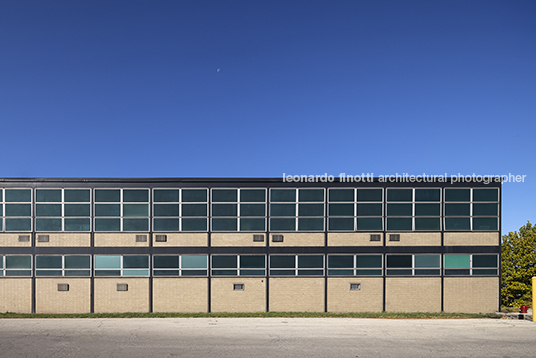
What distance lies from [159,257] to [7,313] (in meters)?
9.01

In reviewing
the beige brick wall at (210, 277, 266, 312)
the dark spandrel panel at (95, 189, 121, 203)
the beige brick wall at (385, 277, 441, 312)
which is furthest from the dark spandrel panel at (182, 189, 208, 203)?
the beige brick wall at (385, 277, 441, 312)

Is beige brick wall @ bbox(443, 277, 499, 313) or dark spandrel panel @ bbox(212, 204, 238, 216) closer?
beige brick wall @ bbox(443, 277, 499, 313)

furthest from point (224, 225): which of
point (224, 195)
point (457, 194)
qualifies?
point (457, 194)

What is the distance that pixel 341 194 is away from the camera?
72.3ft

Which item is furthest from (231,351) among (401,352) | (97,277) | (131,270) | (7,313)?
(7,313)

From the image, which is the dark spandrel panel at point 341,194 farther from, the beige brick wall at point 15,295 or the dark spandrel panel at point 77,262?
the beige brick wall at point 15,295

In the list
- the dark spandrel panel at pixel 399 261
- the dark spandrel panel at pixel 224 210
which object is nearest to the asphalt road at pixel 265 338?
the dark spandrel panel at pixel 399 261

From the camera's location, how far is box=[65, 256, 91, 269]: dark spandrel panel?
21438 mm

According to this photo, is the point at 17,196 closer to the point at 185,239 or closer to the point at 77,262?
the point at 77,262

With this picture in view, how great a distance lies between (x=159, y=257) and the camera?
2156 centimetres

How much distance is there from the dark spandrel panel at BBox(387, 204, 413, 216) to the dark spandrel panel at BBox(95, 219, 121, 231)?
1608 cm

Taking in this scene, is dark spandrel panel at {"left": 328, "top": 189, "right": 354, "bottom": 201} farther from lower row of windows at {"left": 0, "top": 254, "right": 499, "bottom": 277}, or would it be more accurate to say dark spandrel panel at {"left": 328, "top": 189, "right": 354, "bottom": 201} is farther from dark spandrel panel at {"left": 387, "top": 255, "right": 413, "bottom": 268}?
dark spandrel panel at {"left": 387, "top": 255, "right": 413, "bottom": 268}

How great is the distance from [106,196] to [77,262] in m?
4.17

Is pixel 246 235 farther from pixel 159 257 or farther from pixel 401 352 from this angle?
pixel 401 352
